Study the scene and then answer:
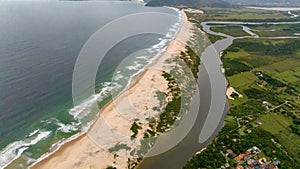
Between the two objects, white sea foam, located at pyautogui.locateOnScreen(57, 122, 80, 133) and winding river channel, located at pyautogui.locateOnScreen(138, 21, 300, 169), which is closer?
winding river channel, located at pyautogui.locateOnScreen(138, 21, 300, 169)

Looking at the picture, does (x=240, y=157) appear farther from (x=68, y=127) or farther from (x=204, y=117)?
(x=68, y=127)

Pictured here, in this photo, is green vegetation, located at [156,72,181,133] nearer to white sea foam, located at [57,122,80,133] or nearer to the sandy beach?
the sandy beach

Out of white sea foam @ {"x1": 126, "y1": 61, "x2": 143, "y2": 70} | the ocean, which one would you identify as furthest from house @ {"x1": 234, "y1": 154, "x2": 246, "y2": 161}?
white sea foam @ {"x1": 126, "y1": 61, "x2": 143, "y2": 70}

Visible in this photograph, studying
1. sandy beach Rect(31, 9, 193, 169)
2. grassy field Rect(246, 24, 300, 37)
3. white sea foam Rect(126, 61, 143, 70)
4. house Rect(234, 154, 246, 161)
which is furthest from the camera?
grassy field Rect(246, 24, 300, 37)

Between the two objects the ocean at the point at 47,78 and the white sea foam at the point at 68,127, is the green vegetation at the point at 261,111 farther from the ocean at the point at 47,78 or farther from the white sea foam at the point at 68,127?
the ocean at the point at 47,78

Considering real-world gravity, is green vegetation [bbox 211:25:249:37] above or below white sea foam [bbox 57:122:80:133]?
below

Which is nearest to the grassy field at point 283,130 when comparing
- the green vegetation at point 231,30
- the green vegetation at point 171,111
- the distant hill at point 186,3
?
the green vegetation at point 171,111
